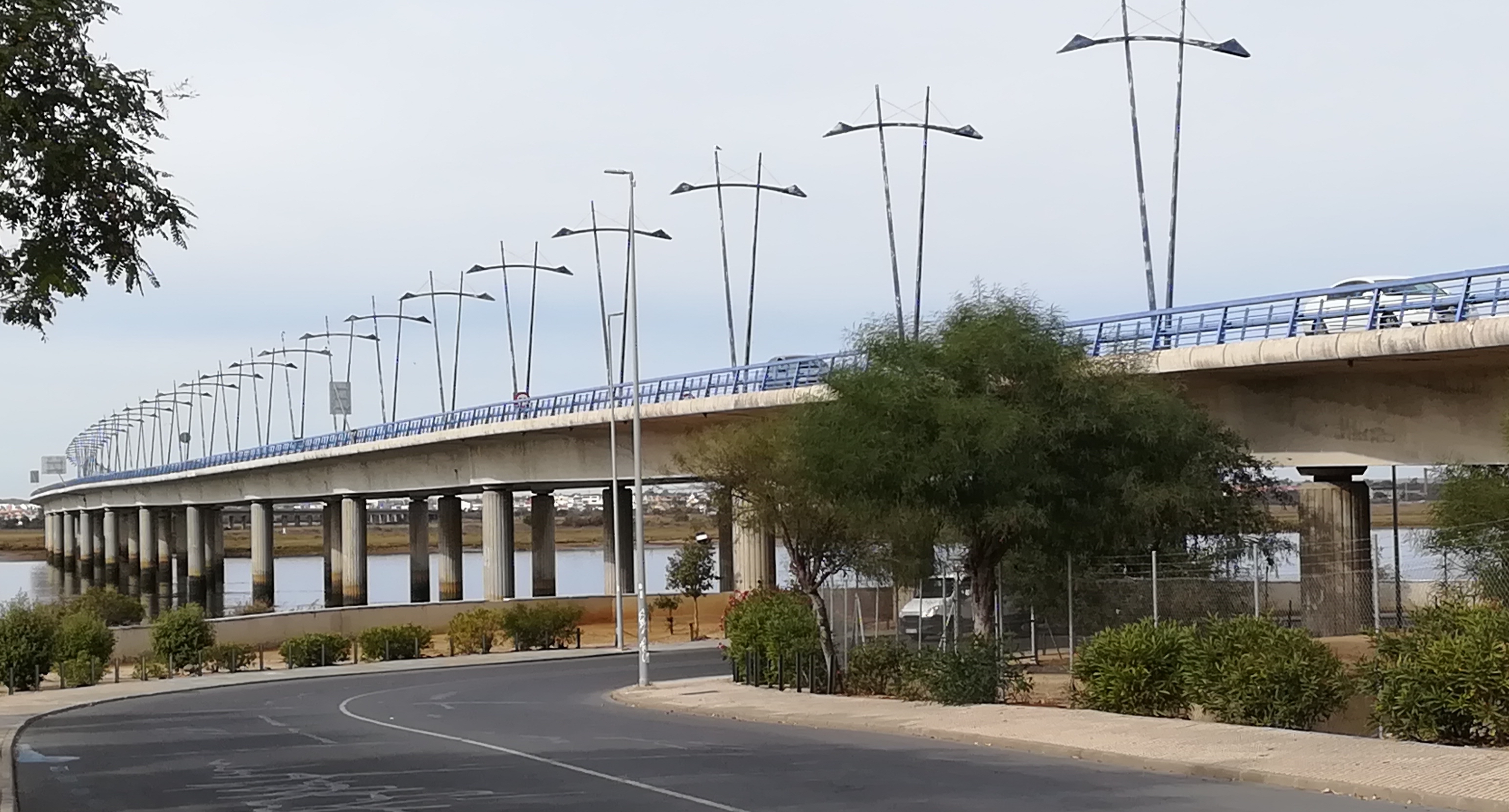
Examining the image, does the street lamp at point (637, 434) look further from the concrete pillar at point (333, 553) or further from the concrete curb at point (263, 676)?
the concrete pillar at point (333, 553)

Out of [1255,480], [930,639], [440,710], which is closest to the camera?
[440,710]

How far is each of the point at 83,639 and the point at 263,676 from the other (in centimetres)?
539

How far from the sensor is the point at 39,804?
1942cm

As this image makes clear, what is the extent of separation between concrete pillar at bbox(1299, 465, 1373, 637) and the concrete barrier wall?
2444cm

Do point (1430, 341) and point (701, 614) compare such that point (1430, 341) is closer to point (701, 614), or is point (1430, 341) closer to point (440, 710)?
point (440, 710)

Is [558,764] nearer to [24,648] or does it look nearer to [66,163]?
[66,163]

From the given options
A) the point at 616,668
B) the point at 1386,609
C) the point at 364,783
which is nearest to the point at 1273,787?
the point at 364,783

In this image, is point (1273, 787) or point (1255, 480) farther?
point (1255, 480)

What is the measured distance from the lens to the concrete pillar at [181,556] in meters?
142

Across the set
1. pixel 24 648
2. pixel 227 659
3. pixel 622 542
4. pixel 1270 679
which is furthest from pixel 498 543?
pixel 1270 679

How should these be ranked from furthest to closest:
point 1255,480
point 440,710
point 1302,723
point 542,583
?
point 542,583
point 1255,480
point 440,710
point 1302,723

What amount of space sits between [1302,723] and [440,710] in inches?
730

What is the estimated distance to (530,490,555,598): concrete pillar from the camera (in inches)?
3450

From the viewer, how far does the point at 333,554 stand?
11644 centimetres
